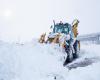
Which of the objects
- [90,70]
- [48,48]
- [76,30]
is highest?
[76,30]

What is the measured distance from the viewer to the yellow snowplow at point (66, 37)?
14852 millimetres

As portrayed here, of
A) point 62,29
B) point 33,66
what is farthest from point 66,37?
point 33,66

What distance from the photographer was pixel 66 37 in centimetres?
1511

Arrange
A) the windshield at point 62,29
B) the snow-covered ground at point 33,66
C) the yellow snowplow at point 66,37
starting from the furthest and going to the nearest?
the windshield at point 62,29, the yellow snowplow at point 66,37, the snow-covered ground at point 33,66

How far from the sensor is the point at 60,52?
1370 centimetres

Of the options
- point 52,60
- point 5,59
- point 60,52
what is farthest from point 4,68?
point 60,52

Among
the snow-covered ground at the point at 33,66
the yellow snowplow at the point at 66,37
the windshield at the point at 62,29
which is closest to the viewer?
the snow-covered ground at the point at 33,66

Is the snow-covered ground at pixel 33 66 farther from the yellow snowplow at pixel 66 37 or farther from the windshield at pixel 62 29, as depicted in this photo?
A: the windshield at pixel 62 29

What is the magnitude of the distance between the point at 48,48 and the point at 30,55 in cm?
185

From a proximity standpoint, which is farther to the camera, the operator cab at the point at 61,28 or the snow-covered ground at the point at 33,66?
the operator cab at the point at 61,28

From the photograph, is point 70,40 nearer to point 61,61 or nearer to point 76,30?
point 76,30

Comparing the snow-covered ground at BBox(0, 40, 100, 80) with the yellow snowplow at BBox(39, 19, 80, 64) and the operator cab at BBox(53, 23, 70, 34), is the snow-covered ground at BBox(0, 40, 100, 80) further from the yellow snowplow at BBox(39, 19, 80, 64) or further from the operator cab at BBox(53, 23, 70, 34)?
the operator cab at BBox(53, 23, 70, 34)

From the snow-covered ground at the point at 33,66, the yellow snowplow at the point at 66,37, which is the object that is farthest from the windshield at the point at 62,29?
the snow-covered ground at the point at 33,66

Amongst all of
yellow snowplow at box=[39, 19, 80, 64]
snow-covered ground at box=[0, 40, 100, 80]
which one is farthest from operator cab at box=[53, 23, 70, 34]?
snow-covered ground at box=[0, 40, 100, 80]
